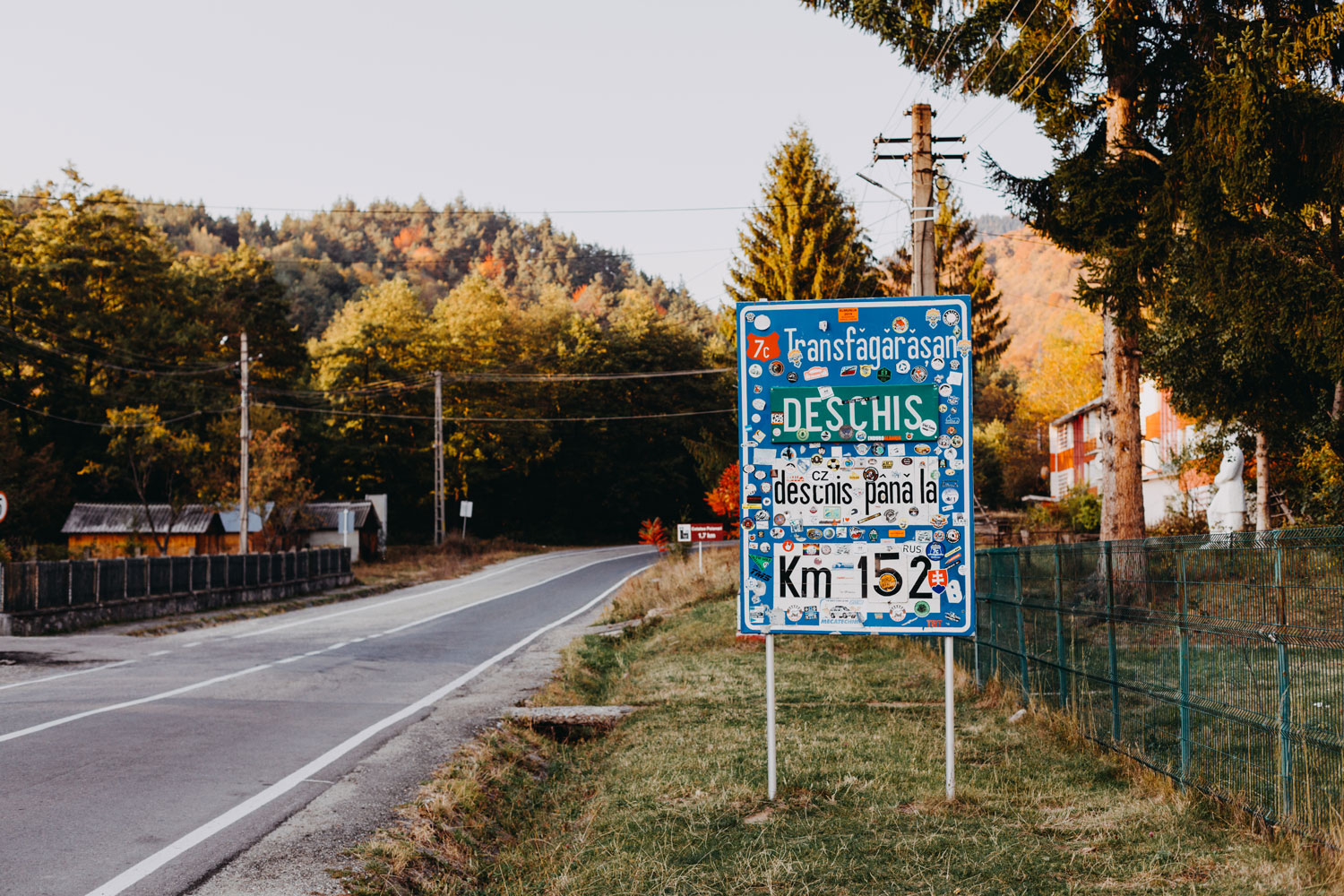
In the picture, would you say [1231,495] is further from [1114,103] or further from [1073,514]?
[1073,514]

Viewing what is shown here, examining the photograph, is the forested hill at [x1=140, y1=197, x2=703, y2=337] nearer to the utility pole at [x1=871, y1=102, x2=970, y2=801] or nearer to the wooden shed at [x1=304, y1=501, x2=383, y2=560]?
the wooden shed at [x1=304, y1=501, x2=383, y2=560]

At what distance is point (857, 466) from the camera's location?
724cm

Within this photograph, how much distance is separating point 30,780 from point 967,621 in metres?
6.55

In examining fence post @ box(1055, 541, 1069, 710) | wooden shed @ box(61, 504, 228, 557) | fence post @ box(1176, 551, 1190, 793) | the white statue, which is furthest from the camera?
wooden shed @ box(61, 504, 228, 557)

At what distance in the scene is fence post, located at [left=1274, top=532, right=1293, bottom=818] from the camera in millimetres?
5660

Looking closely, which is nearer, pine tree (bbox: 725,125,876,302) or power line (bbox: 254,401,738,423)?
pine tree (bbox: 725,125,876,302)

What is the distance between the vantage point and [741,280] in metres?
40.7

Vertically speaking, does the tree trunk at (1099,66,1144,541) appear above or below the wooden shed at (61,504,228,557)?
above

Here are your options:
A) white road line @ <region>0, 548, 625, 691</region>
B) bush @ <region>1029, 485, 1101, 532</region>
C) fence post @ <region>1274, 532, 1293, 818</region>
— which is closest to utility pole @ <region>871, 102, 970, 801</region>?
fence post @ <region>1274, 532, 1293, 818</region>

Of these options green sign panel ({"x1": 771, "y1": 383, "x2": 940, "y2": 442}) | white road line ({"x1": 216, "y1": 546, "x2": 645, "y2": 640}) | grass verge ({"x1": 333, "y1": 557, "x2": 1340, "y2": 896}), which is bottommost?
white road line ({"x1": 216, "y1": 546, "x2": 645, "y2": 640})

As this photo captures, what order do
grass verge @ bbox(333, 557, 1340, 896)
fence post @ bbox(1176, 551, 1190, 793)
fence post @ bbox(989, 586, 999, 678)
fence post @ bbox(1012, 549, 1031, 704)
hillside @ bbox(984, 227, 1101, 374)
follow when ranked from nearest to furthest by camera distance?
grass verge @ bbox(333, 557, 1340, 896) → fence post @ bbox(1176, 551, 1190, 793) → fence post @ bbox(1012, 549, 1031, 704) → fence post @ bbox(989, 586, 999, 678) → hillside @ bbox(984, 227, 1101, 374)

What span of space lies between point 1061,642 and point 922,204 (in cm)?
804

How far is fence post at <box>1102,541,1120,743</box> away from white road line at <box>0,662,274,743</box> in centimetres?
888

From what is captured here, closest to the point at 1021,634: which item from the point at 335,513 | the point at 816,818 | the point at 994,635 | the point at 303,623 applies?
the point at 994,635
